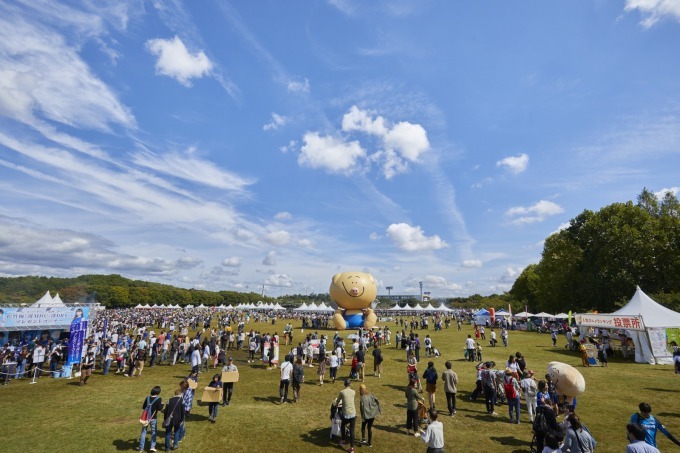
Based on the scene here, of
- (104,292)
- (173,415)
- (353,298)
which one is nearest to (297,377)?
(173,415)

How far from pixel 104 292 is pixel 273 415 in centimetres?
9526

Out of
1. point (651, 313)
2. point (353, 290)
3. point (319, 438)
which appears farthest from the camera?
point (353, 290)

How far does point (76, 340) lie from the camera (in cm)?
1633

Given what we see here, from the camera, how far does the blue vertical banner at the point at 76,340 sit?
52.9ft

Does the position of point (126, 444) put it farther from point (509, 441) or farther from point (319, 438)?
point (509, 441)

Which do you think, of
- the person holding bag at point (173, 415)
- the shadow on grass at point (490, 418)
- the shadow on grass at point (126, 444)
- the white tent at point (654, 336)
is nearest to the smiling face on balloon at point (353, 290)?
the white tent at point (654, 336)

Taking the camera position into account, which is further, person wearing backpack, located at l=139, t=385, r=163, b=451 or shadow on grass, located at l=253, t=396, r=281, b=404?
shadow on grass, located at l=253, t=396, r=281, b=404

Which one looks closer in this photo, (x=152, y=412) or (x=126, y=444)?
(x=152, y=412)

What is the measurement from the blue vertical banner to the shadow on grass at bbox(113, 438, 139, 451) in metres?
10.2

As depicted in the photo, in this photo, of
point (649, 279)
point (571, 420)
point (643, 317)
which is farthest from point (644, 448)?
point (649, 279)

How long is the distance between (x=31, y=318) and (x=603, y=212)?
48916 mm

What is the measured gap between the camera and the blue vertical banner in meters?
16.1

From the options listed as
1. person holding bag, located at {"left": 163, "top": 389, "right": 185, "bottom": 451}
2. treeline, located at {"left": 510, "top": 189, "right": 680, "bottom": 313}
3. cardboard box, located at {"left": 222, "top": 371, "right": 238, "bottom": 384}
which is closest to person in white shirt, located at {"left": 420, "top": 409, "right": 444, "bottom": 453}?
person holding bag, located at {"left": 163, "top": 389, "right": 185, "bottom": 451}

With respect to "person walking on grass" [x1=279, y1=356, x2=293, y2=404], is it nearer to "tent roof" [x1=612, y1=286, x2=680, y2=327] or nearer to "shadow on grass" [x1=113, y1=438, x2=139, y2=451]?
"shadow on grass" [x1=113, y1=438, x2=139, y2=451]
